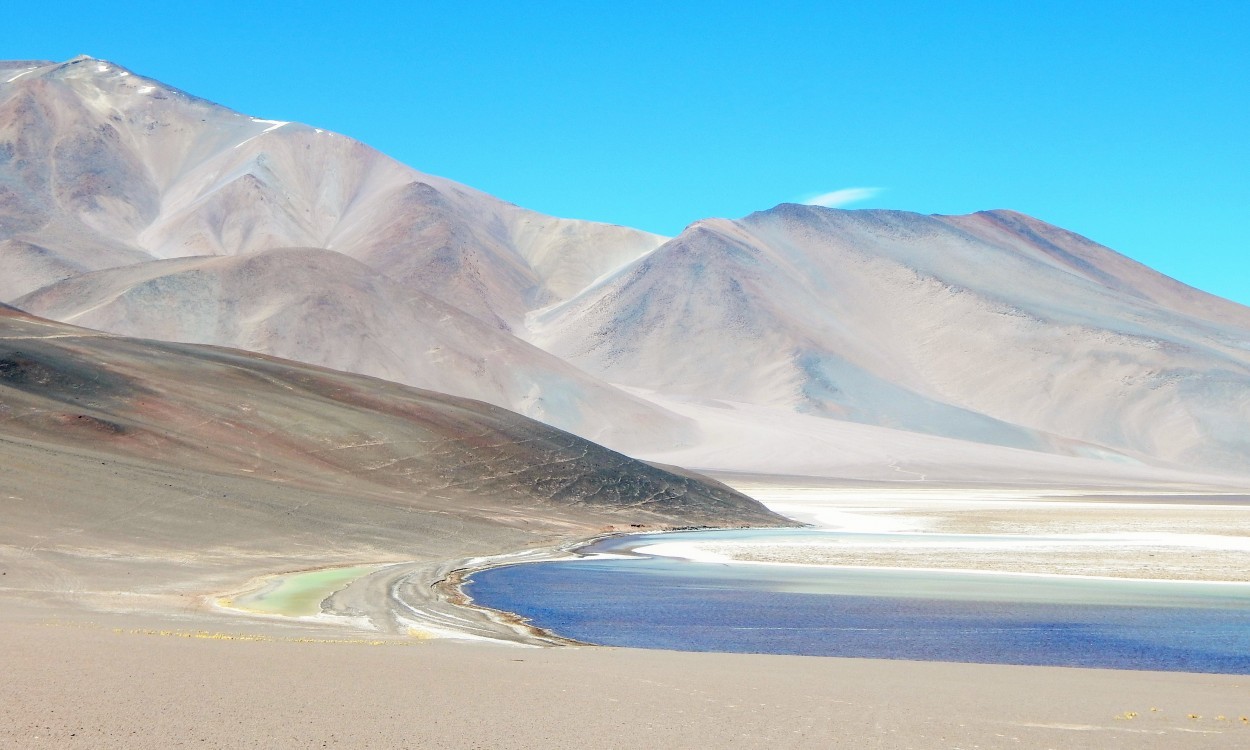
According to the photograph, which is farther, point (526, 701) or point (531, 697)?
point (531, 697)

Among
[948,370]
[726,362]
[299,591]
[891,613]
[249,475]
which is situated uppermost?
[948,370]

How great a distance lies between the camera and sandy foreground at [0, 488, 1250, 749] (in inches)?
393

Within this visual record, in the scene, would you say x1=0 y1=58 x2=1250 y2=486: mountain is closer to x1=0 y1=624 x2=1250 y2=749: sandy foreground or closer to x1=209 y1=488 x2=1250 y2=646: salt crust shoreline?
x1=209 y1=488 x2=1250 y2=646: salt crust shoreline

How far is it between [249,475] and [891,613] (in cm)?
2821

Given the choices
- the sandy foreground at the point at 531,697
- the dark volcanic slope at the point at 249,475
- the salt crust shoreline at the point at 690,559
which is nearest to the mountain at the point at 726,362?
the salt crust shoreline at the point at 690,559

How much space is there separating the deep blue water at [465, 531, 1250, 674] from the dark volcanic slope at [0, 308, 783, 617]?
7677mm

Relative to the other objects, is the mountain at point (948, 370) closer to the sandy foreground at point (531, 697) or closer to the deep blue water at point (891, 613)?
the deep blue water at point (891, 613)

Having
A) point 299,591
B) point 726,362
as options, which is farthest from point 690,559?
point 726,362

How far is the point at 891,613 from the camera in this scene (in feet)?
79.5

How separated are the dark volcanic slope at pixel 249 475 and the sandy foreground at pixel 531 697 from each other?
34.0 feet

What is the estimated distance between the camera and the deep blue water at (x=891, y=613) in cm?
1962

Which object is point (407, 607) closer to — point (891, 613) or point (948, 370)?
point (891, 613)

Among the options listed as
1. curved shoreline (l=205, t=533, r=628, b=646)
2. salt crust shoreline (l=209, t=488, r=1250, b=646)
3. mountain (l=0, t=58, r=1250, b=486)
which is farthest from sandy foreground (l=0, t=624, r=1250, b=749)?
mountain (l=0, t=58, r=1250, b=486)

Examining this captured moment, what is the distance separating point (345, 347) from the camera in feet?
443
